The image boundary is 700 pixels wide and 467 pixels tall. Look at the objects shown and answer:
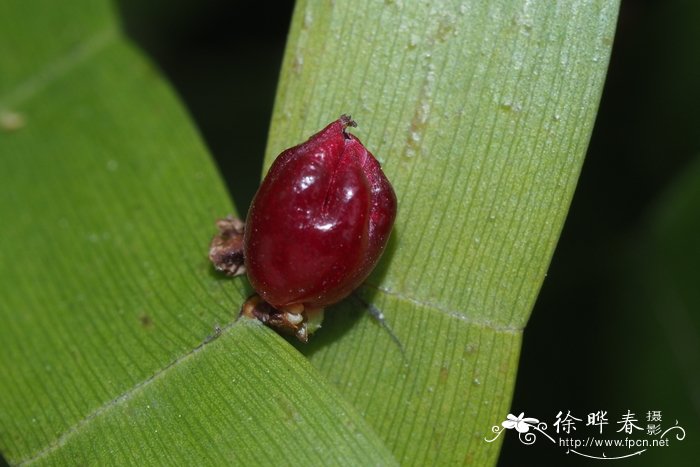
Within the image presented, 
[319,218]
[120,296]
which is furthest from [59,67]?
[319,218]

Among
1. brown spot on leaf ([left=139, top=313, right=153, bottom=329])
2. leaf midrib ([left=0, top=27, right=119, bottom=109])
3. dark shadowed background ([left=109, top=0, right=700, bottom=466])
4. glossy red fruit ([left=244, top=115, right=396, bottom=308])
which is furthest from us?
dark shadowed background ([left=109, top=0, right=700, bottom=466])

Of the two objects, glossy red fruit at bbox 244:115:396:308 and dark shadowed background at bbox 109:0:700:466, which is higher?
glossy red fruit at bbox 244:115:396:308

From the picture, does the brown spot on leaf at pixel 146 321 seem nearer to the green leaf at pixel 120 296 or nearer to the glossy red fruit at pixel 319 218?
the green leaf at pixel 120 296

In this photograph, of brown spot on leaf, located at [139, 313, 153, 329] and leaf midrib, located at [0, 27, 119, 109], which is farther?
leaf midrib, located at [0, 27, 119, 109]

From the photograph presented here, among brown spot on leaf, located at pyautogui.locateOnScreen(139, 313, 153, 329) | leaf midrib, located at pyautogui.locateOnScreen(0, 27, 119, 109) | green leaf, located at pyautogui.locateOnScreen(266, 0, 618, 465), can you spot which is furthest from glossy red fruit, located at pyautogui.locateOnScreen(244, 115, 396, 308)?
leaf midrib, located at pyautogui.locateOnScreen(0, 27, 119, 109)

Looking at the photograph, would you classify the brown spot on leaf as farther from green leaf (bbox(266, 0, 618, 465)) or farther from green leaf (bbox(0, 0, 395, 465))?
green leaf (bbox(266, 0, 618, 465))

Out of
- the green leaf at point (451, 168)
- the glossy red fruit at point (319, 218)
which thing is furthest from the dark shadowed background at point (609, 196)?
the glossy red fruit at point (319, 218)
